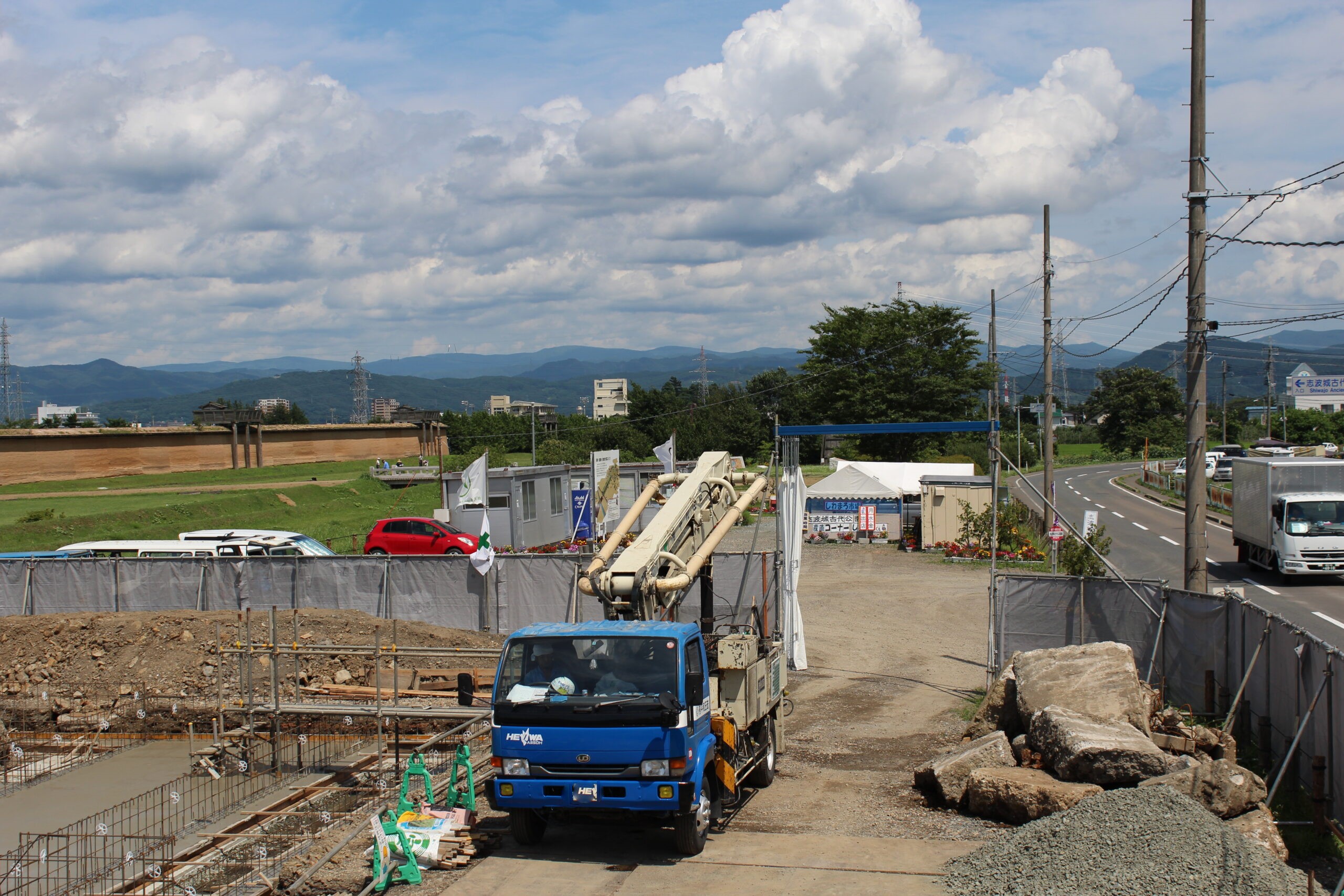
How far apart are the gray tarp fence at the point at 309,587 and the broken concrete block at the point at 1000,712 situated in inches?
325

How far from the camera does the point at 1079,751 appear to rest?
10.5 m

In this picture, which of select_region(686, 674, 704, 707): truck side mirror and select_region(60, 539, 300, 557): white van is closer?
select_region(686, 674, 704, 707): truck side mirror

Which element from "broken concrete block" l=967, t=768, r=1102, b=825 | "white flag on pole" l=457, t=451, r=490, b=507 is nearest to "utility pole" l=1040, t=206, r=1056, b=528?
"white flag on pole" l=457, t=451, r=490, b=507

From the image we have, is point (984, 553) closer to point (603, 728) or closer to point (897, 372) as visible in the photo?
point (603, 728)

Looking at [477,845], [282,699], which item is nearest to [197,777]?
[282,699]

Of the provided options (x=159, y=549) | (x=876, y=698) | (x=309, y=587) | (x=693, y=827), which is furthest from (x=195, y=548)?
(x=693, y=827)

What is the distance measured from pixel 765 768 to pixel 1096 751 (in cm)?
387

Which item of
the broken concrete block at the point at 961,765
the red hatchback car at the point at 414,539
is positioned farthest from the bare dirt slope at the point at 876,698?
the red hatchback car at the point at 414,539

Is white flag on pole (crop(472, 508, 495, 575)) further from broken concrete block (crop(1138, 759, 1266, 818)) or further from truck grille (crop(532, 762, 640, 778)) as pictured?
broken concrete block (crop(1138, 759, 1266, 818))

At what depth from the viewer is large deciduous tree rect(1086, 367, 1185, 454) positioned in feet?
346

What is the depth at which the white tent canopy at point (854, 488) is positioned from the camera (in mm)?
41094

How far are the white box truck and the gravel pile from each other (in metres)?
20.9

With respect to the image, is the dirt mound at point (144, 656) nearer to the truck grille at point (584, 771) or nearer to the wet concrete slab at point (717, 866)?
the wet concrete slab at point (717, 866)

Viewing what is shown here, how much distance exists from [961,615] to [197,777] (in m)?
16.9
